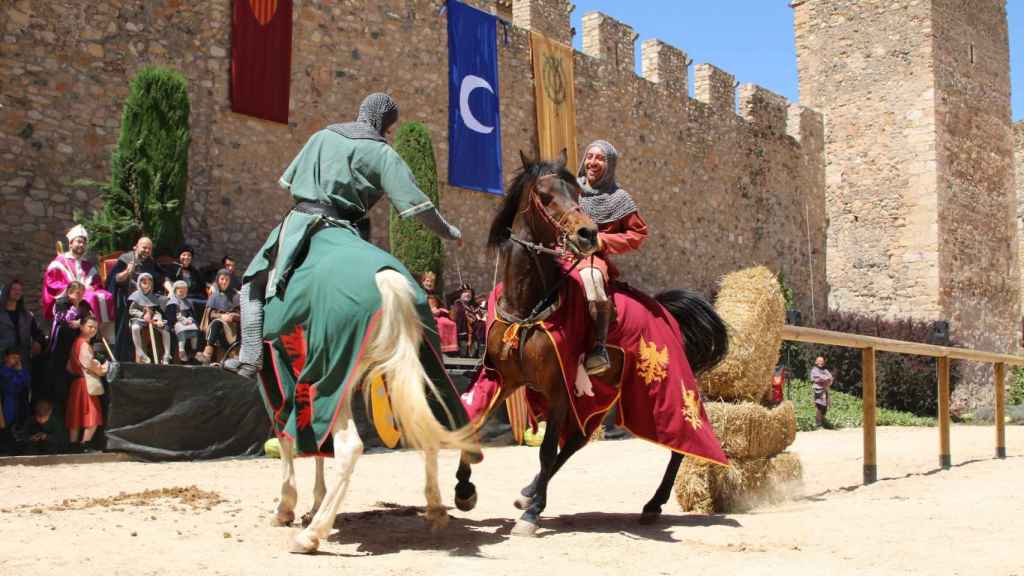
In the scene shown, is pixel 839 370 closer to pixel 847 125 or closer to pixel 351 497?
Result: pixel 847 125

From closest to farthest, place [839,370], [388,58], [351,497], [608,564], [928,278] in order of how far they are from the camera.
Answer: [608,564]
[351,497]
[388,58]
[839,370]
[928,278]

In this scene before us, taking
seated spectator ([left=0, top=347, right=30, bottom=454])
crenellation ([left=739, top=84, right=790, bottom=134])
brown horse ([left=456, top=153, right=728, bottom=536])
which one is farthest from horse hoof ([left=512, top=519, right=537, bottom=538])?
crenellation ([left=739, top=84, right=790, bottom=134])

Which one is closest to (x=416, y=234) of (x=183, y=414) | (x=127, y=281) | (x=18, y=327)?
(x=127, y=281)

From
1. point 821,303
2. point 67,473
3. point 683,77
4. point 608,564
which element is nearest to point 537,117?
point 683,77

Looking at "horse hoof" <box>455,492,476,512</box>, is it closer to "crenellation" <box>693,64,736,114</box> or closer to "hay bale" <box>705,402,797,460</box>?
"hay bale" <box>705,402,797,460</box>

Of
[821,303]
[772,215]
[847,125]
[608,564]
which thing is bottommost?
[608,564]

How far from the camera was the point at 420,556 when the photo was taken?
4.13 m

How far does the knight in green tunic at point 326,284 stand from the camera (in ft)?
13.8

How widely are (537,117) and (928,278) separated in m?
10.3

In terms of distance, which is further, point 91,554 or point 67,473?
point 67,473

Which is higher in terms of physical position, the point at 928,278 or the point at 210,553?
the point at 928,278

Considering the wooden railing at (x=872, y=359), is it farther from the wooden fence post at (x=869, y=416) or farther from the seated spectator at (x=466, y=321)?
the seated spectator at (x=466, y=321)

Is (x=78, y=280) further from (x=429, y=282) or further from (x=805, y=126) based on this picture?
(x=805, y=126)

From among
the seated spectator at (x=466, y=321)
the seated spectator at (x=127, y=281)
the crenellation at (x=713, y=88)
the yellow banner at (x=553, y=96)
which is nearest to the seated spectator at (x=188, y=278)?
the seated spectator at (x=127, y=281)
